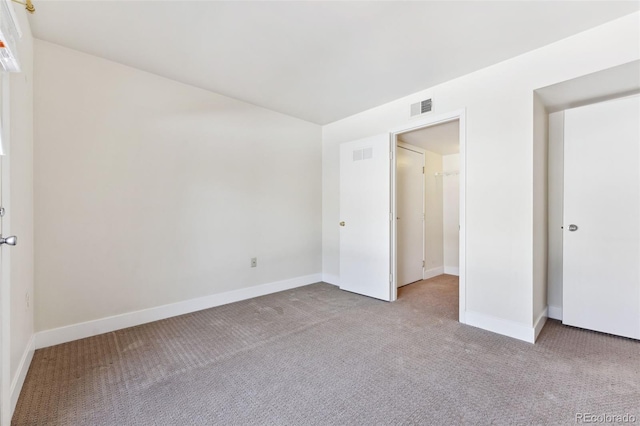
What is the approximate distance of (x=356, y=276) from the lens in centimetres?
390

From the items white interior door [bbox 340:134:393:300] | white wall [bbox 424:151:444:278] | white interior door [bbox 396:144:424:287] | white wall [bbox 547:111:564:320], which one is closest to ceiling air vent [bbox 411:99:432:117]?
white interior door [bbox 340:134:393:300]

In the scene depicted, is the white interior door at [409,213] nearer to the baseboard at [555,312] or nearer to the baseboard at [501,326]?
the baseboard at [501,326]

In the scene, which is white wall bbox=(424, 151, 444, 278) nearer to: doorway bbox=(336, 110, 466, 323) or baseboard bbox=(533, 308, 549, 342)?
doorway bbox=(336, 110, 466, 323)

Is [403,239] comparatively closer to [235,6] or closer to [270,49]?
[270,49]

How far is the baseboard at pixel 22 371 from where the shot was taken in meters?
1.61

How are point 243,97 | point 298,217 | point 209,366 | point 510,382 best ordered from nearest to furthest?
point 510,382
point 209,366
point 243,97
point 298,217

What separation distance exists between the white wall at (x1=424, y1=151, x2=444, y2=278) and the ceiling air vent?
5.66 feet

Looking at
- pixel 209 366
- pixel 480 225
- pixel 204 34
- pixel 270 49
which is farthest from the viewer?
pixel 480 225

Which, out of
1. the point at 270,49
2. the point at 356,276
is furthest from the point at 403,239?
the point at 270,49

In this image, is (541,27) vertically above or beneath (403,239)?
above

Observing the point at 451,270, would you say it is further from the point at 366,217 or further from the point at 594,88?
the point at 594,88

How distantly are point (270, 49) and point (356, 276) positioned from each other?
9.49 feet

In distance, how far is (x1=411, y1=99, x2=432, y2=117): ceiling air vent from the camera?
314 centimetres

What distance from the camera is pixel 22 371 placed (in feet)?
6.04
